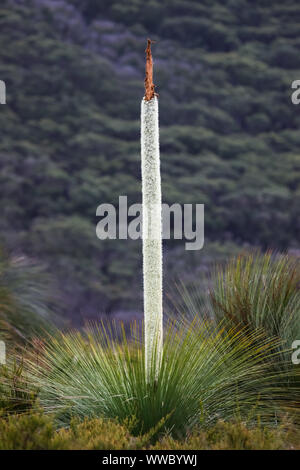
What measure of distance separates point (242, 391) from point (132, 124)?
1981cm

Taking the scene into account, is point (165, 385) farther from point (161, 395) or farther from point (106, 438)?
point (106, 438)

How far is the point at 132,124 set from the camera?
76.8 feet

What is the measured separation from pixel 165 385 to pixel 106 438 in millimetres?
621

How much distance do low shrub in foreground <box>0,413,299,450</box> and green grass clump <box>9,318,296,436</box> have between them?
0.67 feet

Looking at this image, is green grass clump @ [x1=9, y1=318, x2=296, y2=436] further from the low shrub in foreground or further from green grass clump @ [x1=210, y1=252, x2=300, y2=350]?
green grass clump @ [x1=210, y1=252, x2=300, y2=350]

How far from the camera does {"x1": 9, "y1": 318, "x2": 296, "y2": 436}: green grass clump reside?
3.78 meters

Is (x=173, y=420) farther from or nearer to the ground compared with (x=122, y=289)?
nearer to the ground

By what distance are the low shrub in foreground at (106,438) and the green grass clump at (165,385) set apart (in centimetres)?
20

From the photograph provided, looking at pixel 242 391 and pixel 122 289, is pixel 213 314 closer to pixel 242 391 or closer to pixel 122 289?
pixel 242 391

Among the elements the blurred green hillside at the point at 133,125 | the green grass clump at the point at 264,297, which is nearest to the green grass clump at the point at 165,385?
the green grass clump at the point at 264,297

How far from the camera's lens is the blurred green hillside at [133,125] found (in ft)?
65.0

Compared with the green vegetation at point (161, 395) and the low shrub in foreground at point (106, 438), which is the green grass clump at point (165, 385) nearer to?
the green vegetation at point (161, 395)

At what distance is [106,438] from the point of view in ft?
10.6
